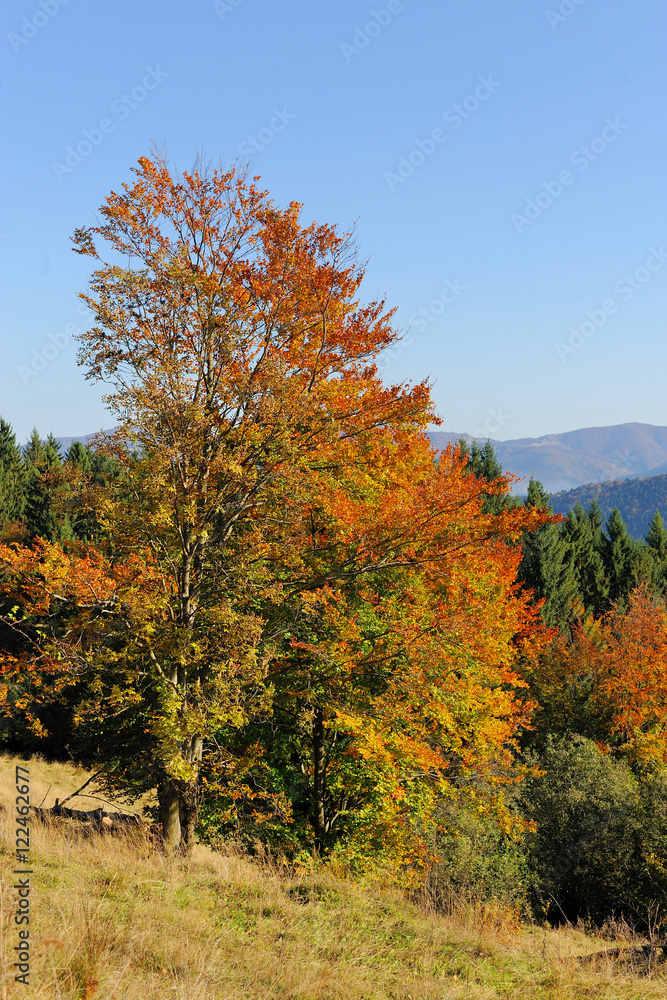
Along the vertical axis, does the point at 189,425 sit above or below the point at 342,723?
above

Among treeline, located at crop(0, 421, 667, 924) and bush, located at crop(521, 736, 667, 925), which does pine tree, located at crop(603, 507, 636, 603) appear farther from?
bush, located at crop(521, 736, 667, 925)

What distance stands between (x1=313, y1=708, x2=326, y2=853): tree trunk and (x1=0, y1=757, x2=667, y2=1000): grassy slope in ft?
19.6

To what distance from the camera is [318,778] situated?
1447 centimetres

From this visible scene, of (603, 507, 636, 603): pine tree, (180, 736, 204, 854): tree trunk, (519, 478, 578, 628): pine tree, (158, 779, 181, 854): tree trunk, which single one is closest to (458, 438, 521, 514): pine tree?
(519, 478, 578, 628): pine tree

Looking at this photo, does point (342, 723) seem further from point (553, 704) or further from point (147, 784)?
point (553, 704)

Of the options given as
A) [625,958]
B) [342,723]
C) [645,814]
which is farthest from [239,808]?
[645,814]

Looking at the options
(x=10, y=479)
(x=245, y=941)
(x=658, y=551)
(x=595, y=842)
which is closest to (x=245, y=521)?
(x=245, y=941)

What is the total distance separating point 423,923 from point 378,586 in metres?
7.46

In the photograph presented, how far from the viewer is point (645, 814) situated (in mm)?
17922

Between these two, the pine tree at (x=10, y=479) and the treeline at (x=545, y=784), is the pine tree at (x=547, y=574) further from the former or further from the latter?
the pine tree at (x=10, y=479)

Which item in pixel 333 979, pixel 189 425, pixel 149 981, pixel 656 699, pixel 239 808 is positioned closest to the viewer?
pixel 149 981

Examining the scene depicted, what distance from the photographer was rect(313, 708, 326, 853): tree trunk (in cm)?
1427

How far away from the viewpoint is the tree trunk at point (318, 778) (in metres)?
14.3

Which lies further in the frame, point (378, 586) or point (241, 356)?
point (378, 586)
